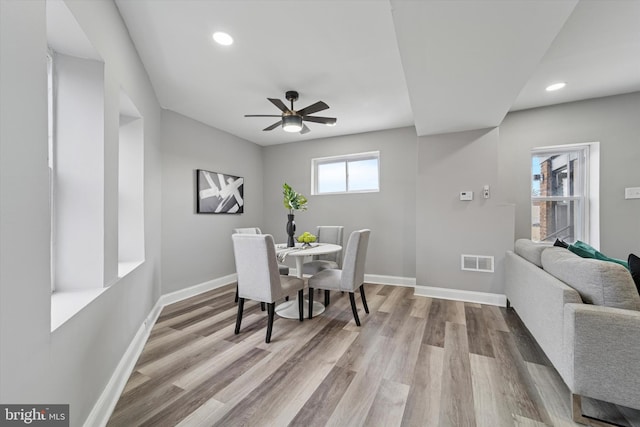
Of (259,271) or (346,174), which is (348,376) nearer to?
(259,271)

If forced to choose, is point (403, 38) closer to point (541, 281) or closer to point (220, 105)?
point (541, 281)

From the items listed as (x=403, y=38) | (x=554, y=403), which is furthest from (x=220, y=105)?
(x=554, y=403)

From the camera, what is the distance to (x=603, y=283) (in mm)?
1449

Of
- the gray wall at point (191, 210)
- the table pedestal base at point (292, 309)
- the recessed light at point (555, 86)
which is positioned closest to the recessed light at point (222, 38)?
the gray wall at point (191, 210)

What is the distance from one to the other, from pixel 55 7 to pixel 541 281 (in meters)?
3.30

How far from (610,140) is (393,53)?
312 cm

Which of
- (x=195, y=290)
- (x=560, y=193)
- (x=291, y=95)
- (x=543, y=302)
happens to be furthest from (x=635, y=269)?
(x=195, y=290)

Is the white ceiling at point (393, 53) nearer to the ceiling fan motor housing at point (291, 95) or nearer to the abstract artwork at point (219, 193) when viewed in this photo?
the ceiling fan motor housing at point (291, 95)

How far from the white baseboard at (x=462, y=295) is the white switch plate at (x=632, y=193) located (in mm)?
1865

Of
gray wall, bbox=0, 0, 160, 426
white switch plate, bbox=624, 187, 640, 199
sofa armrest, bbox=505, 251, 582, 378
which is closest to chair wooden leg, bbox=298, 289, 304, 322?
gray wall, bbox=0, 0, 160, 426

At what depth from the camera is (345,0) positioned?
5.42ft

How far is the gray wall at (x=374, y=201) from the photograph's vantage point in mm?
4133

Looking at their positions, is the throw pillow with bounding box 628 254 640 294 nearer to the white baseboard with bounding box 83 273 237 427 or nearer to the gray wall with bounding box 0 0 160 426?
the gray wall with bounding box 0 0 160 426

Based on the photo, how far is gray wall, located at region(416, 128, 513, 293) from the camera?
326cm
